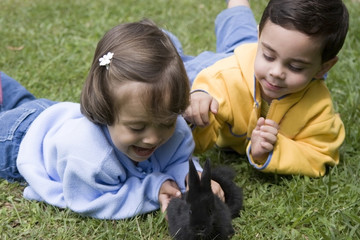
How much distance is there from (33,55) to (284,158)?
2.72m

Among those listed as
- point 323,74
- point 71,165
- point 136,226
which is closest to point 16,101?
point 71,165

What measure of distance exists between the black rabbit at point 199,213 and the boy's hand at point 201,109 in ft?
2.02

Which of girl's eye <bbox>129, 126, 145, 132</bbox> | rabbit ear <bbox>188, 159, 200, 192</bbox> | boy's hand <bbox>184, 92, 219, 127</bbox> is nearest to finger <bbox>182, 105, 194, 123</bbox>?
boy's hand <bbox>184, 92, 219, 127</bbox>

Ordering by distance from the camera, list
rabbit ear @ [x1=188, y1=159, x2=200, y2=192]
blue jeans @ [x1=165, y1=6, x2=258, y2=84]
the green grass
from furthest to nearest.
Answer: blue jeans @ [x1=165, y1=6, x2=258, y2=84] < the green grass < rabbit ear @ [x1=188, y1=159, x2=200, y2=192]

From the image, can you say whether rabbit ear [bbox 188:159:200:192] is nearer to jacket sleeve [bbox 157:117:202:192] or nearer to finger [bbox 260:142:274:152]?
jacket sleeve [bbox 157:117:202:192]

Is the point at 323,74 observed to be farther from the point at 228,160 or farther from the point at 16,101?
the point at 16,101

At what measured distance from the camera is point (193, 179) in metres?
2.22

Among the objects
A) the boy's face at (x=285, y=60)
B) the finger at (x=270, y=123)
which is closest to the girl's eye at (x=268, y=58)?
the boy's face at (x=285, y=60)

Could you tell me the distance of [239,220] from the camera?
2.68m

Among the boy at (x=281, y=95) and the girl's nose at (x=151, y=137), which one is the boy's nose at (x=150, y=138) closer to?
the girl's nose at (x=151, y=137)

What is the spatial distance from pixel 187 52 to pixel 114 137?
2284 mm

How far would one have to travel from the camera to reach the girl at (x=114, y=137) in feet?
7.94

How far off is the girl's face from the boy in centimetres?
49

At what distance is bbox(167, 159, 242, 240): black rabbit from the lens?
2232mm
